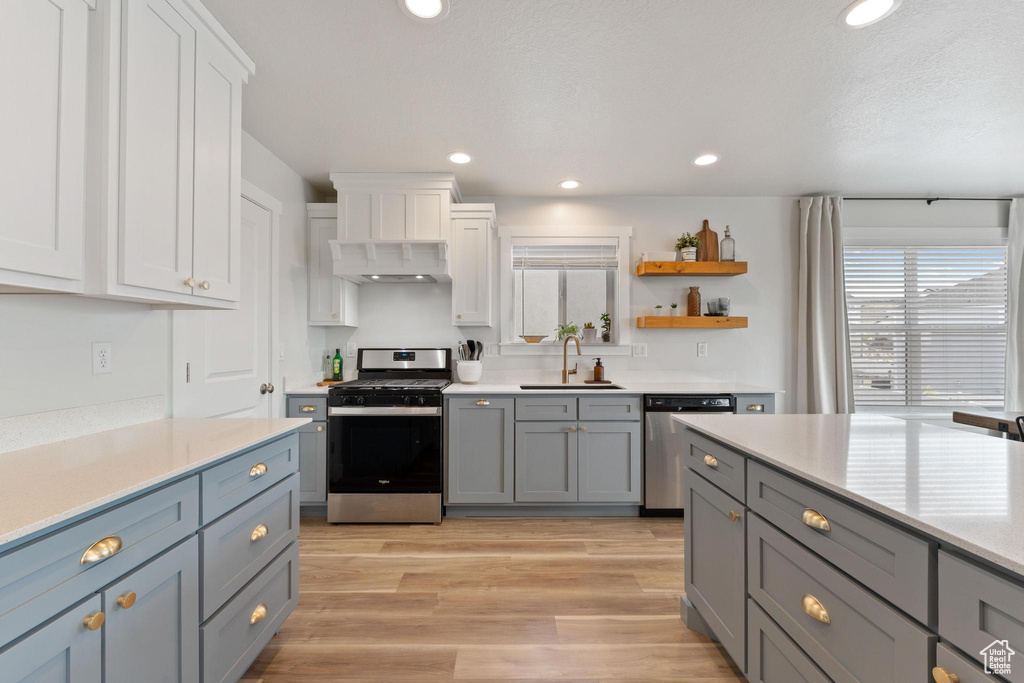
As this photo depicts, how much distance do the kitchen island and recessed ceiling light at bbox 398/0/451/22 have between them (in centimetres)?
181

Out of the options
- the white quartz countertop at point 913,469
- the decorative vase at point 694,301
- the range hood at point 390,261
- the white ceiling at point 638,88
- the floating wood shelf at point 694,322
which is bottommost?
the white quartz countertop at point 913,469

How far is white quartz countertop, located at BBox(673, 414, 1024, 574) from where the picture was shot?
2.68 ft

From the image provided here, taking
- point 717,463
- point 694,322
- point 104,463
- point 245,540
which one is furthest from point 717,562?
point 694,322

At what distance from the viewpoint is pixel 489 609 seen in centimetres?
214

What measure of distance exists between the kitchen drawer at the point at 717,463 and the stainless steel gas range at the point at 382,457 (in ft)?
5.70

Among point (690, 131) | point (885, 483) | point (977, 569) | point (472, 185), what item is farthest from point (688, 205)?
point (977, 569)

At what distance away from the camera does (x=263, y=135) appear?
277 centimetres

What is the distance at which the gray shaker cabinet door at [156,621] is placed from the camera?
1052mm

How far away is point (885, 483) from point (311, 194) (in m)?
3.80

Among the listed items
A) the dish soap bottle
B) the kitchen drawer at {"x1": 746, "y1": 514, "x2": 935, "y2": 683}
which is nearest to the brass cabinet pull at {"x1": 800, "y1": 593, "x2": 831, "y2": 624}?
the kitchen drawer at {"x1": 746, "y1": 514, "x2": 935, "y2": 683}

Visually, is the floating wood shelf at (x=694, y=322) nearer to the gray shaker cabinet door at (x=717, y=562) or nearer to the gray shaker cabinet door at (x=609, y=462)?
→ the gray shaker cabinet door at (x=609, y=462)

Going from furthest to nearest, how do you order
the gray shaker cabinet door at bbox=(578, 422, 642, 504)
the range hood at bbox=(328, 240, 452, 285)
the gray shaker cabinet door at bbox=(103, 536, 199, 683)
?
the range hood at bbox=(328, 240, 452, 285) → the gray shaker cabinet door at bbox=(578, 422, 642, 504) → the gray shaker cabinet door at bbox=(103, 536, 199, 683)

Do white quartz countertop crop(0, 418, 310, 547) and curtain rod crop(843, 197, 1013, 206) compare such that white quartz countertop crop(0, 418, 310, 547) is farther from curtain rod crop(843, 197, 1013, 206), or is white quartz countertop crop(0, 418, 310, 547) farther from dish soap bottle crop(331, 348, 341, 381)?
curtain rod crop(843, 197, 1013, 206)

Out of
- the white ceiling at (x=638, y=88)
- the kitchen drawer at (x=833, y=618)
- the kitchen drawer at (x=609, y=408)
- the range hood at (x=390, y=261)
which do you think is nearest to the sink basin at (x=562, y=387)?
the kitchen drawer at (x=609, y=408)
